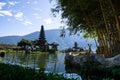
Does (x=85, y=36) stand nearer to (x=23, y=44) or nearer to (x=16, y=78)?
(x=16, y=78)

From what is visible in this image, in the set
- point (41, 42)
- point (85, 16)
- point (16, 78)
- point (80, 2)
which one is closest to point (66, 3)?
point (80, 2)

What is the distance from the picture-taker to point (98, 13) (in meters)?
20.6

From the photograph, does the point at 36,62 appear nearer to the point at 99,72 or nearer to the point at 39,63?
the point at 39,63

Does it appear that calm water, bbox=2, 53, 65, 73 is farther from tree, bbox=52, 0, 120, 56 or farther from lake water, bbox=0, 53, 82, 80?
tree, bbox=52, 0, 120, 56

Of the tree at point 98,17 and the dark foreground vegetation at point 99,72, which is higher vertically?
the tree at point 98,17

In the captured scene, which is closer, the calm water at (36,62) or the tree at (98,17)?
the calm water at (36,62)

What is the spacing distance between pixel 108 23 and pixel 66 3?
4.43m

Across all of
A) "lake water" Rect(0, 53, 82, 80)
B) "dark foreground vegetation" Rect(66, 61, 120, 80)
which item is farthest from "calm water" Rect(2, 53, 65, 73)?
"dark foreground vegetation" Rect(66, 61, 120, 80)

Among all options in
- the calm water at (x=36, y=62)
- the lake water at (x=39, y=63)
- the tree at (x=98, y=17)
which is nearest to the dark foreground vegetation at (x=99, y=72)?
the lake water at (x=39, y=63)

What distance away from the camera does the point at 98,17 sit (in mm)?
21422

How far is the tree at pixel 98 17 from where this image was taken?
18.6 meters

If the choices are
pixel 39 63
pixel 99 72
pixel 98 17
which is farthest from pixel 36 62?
pixel 99 72

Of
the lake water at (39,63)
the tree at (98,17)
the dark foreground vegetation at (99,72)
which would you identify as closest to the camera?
the lake water at (39,63)

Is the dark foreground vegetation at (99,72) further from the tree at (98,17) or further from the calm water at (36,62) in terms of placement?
the tree at (98,17)
